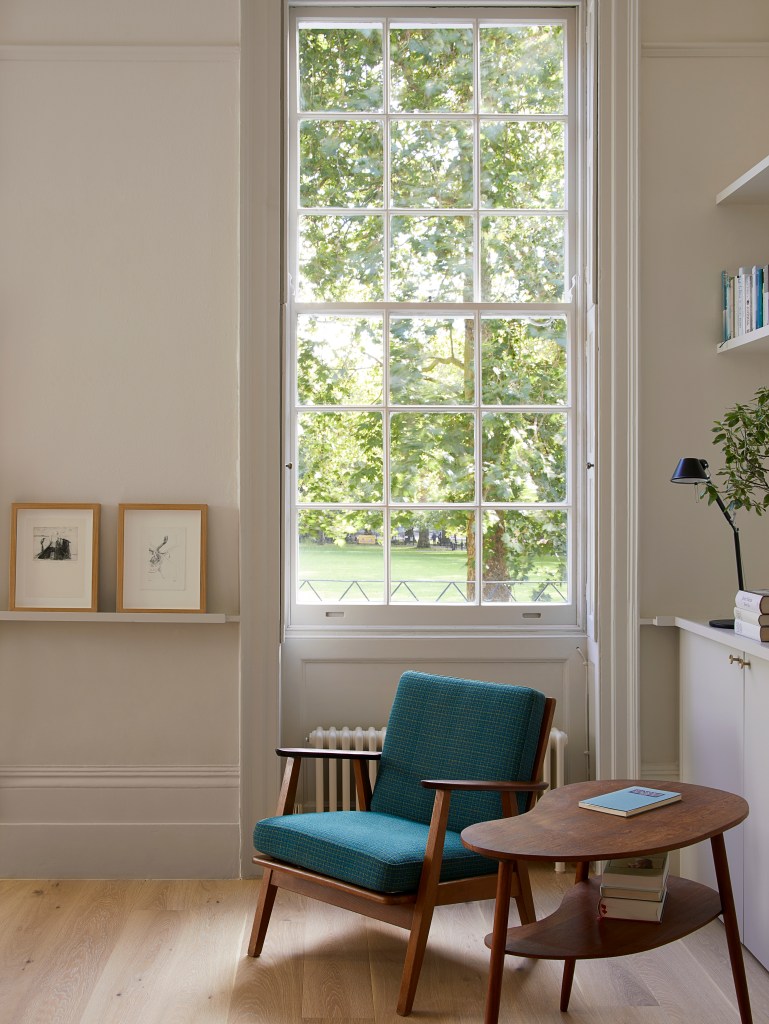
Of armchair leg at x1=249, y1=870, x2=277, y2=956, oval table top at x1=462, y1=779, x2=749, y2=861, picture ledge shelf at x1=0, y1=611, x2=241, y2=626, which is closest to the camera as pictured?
oval table top at x1=462, y1=779, x2=749, y2=861

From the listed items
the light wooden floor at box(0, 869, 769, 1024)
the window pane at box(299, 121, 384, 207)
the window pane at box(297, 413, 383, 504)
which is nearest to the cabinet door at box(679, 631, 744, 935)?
the light wooden floor at box(0, 869, 769, 1024)

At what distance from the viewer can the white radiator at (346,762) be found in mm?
3668

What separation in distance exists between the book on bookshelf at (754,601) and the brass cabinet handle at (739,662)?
0.53 feet

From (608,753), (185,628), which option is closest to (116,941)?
(185,628)

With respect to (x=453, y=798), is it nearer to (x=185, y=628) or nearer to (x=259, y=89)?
(x=185, y=628)

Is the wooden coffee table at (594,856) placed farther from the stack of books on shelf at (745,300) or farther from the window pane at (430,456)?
the stack of books on shelf at (745,300)

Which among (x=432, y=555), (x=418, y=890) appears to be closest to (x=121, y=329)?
(x=432, y=555)

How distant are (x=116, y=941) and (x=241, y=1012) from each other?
2.17 feet

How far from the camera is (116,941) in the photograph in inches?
120

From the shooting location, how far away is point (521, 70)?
13.0ft

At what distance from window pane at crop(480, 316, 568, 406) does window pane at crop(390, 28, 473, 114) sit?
0.93 m

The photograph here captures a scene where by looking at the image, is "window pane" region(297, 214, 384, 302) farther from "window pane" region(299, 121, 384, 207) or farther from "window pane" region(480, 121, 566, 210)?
"window pane" region(480, 121, 566, 210)

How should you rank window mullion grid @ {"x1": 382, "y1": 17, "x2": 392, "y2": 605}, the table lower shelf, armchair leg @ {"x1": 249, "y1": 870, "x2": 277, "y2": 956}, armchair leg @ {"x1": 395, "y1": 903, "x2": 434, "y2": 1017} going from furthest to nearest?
window mullion grid @ {"x1": 382, "y1": 17, "x2": 392, "y2": 605}
armchair leg @ {"x1": 249, "y1": 870, "x2": 277, "y2": 956}
armchair leg @ {"x1": 395, "y1": 903, "x2": 434, "y2": 1017}
the table lower shelf

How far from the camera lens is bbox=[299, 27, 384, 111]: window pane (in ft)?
12.9
